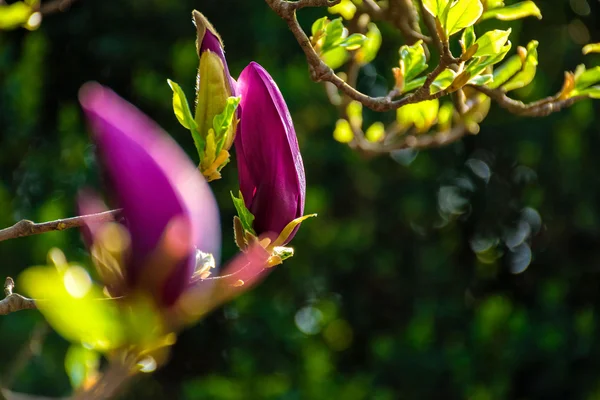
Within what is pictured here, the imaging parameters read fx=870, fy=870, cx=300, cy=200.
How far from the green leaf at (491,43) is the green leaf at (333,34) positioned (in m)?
0.15

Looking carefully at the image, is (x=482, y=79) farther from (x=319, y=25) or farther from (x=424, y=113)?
(x=424, y=113)

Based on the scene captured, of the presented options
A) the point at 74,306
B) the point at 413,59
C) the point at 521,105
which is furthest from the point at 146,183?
the point at 521,105

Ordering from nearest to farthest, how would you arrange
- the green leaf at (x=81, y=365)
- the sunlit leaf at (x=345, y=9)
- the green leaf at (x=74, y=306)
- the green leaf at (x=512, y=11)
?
1. the green leaf at (x=74, y=306)
2. the green leaf at (x=81, y=365)
3. the green leaf at (x=512, y=11)
4. the sunlit leaf at (x=345, y=9)

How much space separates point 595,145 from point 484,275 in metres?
0.50

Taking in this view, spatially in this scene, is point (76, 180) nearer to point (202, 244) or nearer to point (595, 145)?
point (595, 145)

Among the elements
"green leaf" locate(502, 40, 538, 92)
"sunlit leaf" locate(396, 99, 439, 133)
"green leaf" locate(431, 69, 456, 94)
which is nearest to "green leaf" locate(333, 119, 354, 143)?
"sunlit leaf" locate(396, 99, 439, 133)

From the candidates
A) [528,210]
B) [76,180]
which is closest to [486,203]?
[528,210]

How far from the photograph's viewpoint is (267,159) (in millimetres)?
461

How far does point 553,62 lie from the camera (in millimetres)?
2486

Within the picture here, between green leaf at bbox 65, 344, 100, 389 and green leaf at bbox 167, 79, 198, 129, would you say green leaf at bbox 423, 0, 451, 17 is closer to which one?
green leaf at bbox 167, 79, 198, 129

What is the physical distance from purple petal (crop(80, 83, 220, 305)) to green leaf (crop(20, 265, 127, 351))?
0.12ft

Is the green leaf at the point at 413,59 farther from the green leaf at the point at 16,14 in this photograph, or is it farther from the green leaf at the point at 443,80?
the green leaf at the point at 16,14

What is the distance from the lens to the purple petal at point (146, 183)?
36 centimetres

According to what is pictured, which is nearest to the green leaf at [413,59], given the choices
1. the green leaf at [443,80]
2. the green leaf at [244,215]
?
the green leaf at [443,80]
